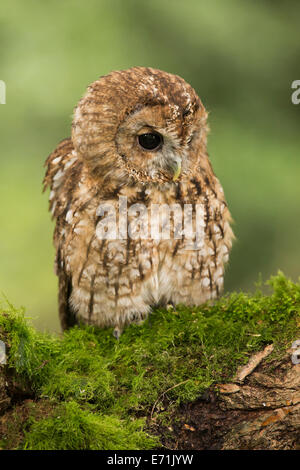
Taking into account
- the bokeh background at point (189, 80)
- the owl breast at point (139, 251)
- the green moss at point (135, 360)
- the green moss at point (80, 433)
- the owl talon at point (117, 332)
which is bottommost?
the green moss at point (80, 433)

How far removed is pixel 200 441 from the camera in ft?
5.45

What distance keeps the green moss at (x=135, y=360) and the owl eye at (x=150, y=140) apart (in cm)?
69

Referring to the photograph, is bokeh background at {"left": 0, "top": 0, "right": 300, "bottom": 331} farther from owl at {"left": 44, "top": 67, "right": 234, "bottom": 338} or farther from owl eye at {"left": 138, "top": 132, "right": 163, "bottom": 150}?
owl eye at {"left": 138, "top": 132, "right": 163, "bottom": 150}

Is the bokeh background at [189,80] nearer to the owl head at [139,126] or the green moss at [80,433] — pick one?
the owl head at [139,126]

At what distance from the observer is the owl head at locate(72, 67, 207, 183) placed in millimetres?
1917

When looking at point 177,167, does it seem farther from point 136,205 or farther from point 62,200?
point 62,200

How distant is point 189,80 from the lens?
11.2 feet

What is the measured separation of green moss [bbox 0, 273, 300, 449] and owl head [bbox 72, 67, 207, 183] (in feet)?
2.03

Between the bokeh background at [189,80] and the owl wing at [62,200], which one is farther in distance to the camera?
the bokeh background at [189,80]

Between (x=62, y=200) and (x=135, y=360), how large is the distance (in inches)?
31.1

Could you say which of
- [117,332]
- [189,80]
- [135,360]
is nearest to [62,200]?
[117,332]

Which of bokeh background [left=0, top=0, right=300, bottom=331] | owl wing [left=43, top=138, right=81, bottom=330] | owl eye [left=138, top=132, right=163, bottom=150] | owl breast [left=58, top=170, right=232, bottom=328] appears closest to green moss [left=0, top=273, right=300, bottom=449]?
owl breast [left=58, top=170, right=232, bottom=328]

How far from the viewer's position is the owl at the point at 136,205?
1.96 metres

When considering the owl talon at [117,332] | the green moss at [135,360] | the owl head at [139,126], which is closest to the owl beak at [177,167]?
the owl head at [139,126]
